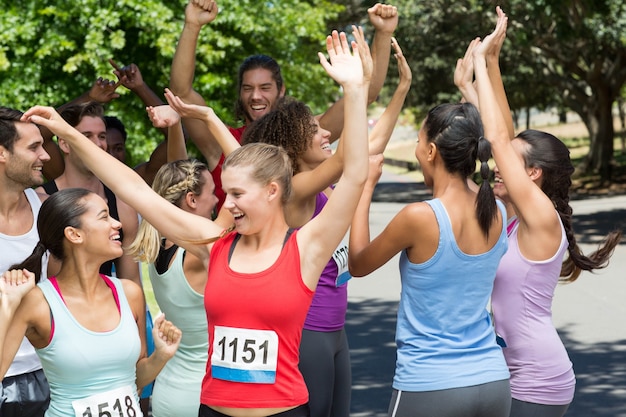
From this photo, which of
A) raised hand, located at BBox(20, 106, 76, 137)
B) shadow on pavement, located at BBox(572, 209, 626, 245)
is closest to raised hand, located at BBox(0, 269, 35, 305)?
raised hand, located at BBox(20, 106, 76, 137)

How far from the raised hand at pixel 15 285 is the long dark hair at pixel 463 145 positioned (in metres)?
1.47

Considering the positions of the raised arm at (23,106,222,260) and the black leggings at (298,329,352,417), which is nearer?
the raised arm at (23,106,222,260)

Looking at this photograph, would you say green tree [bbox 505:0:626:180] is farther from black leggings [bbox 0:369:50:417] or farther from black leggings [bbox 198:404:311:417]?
black leggings [bbox 198:404:311:417]

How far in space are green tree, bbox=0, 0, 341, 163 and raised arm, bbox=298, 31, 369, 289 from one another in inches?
598

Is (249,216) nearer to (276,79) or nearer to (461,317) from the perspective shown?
(461,317)

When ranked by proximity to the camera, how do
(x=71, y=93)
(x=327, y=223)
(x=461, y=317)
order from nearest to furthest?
(x=327, y=223), (x=461, y=317), (x=71, y=93)

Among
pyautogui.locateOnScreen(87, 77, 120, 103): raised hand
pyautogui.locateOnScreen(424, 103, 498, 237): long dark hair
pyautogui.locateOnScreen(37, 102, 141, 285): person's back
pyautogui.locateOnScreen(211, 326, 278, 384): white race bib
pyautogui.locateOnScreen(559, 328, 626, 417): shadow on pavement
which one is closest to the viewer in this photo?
pyautogui.locateOnScreen(211, 326, 278, 384): white race bib

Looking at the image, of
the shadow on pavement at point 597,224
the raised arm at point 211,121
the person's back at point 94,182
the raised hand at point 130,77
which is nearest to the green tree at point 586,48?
the shadow on pavement at point 597,224

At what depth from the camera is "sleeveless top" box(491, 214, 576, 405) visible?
3936mm

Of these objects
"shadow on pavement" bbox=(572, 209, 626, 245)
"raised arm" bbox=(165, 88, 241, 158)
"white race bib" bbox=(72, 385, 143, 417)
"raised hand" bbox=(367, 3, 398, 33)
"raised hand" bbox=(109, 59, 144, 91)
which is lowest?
"shadow on pavement" bbox=(572, 209, 626, 245)

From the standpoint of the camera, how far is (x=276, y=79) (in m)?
5.35

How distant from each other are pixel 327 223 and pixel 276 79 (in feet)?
7.17

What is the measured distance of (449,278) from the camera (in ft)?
11.6

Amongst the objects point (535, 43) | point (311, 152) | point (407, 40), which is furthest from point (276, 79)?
point (407, 40)
